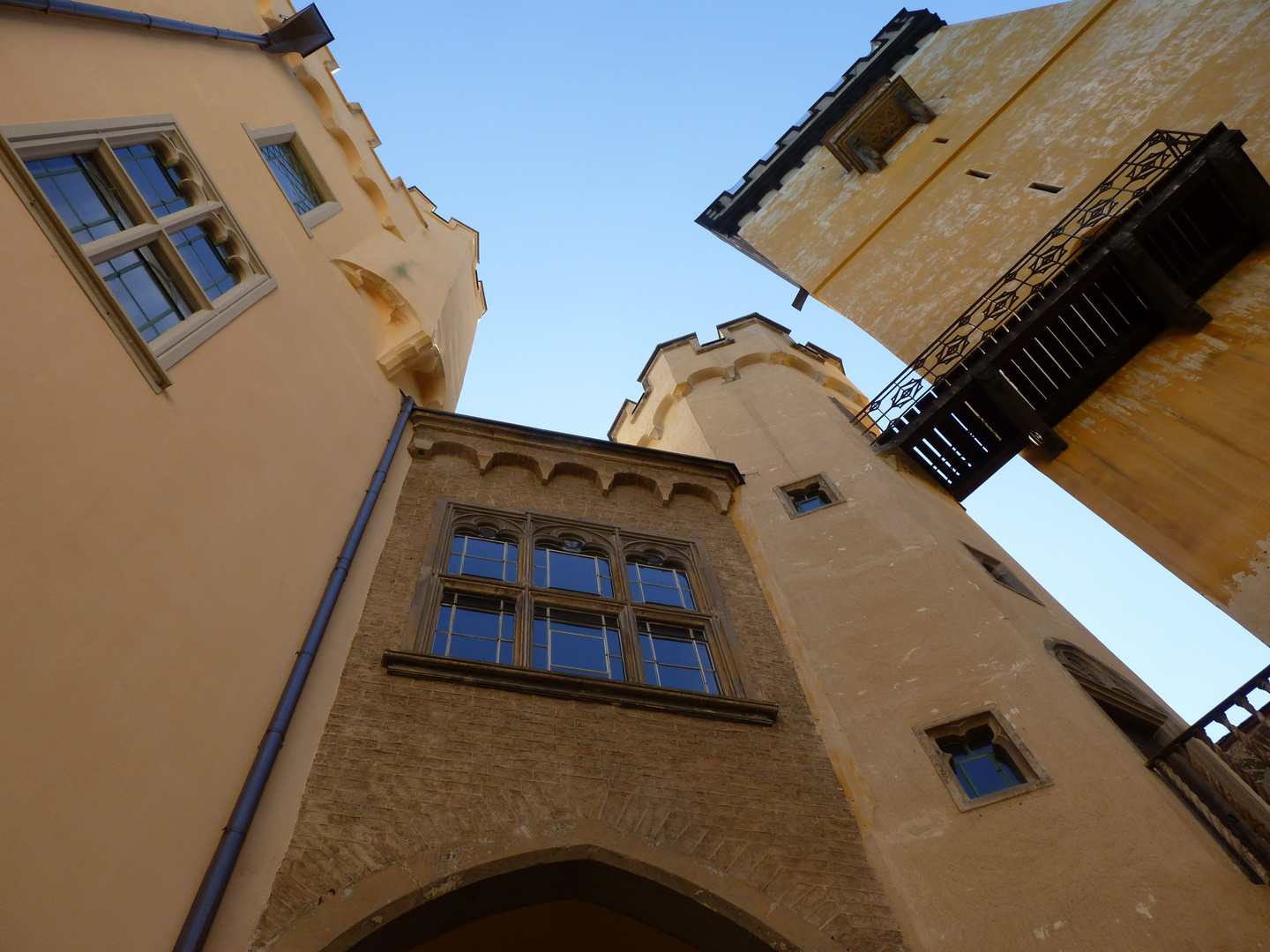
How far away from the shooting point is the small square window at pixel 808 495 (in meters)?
11.2

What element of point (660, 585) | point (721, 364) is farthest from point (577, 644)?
point (721, 364)

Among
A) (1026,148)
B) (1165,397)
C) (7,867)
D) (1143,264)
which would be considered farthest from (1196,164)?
(7,867)

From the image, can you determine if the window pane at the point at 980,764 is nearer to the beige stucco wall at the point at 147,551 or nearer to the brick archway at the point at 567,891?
the brick archway at the point at 567,891

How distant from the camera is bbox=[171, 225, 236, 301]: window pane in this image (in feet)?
27.9

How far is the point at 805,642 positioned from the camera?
8844 mm

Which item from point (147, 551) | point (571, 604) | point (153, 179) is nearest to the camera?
point (147, 551)

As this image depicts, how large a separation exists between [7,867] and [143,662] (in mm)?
1510

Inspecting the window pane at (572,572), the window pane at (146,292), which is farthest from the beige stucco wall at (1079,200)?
the window pane at (146,292)

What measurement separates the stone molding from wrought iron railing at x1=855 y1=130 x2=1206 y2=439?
264 cm

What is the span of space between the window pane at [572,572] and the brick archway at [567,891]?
3261 mm

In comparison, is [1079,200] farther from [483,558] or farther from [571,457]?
[483,558]

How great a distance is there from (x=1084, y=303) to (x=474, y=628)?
7.79 meters

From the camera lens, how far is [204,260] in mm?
8773

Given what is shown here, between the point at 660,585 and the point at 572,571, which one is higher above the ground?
the point at 572,571
